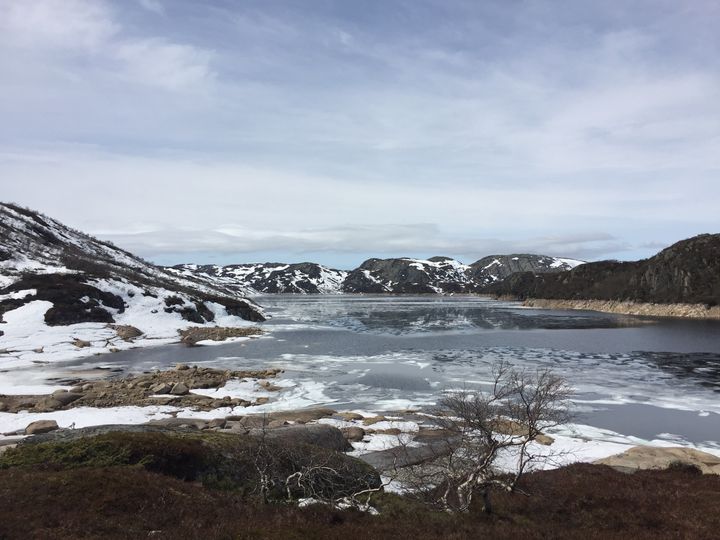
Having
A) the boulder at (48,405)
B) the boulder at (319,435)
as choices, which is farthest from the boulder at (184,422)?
the boulder at (48,405)

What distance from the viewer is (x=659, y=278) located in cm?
A: 12588

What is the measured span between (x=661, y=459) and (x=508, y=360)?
26.4 metres

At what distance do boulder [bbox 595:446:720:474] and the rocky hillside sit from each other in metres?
102

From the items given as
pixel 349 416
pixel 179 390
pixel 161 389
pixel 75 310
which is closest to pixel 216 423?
pixel 349 416

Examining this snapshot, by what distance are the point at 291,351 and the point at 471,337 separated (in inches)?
1030

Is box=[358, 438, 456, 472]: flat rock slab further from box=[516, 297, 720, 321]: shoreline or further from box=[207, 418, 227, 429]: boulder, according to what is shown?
box=[516, 297, 720, 321]: shoreline

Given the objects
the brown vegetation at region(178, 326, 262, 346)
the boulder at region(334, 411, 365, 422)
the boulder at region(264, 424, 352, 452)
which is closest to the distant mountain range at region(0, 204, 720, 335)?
the brown vegetation at region(178, 326, 262, 346)

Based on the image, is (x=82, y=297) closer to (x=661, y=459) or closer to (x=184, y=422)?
(x=184, y=422)

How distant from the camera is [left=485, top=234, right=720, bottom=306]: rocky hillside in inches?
4380

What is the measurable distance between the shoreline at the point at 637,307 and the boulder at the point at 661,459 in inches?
3767

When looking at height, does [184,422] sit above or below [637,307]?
below

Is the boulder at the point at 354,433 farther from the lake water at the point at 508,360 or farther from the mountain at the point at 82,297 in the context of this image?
the mountain at the point at 82,297

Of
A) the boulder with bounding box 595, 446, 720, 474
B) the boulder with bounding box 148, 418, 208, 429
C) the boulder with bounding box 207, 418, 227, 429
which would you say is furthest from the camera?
the boulder with bounding box 148, 418, 208, 429

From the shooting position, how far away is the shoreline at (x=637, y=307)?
101 meters
